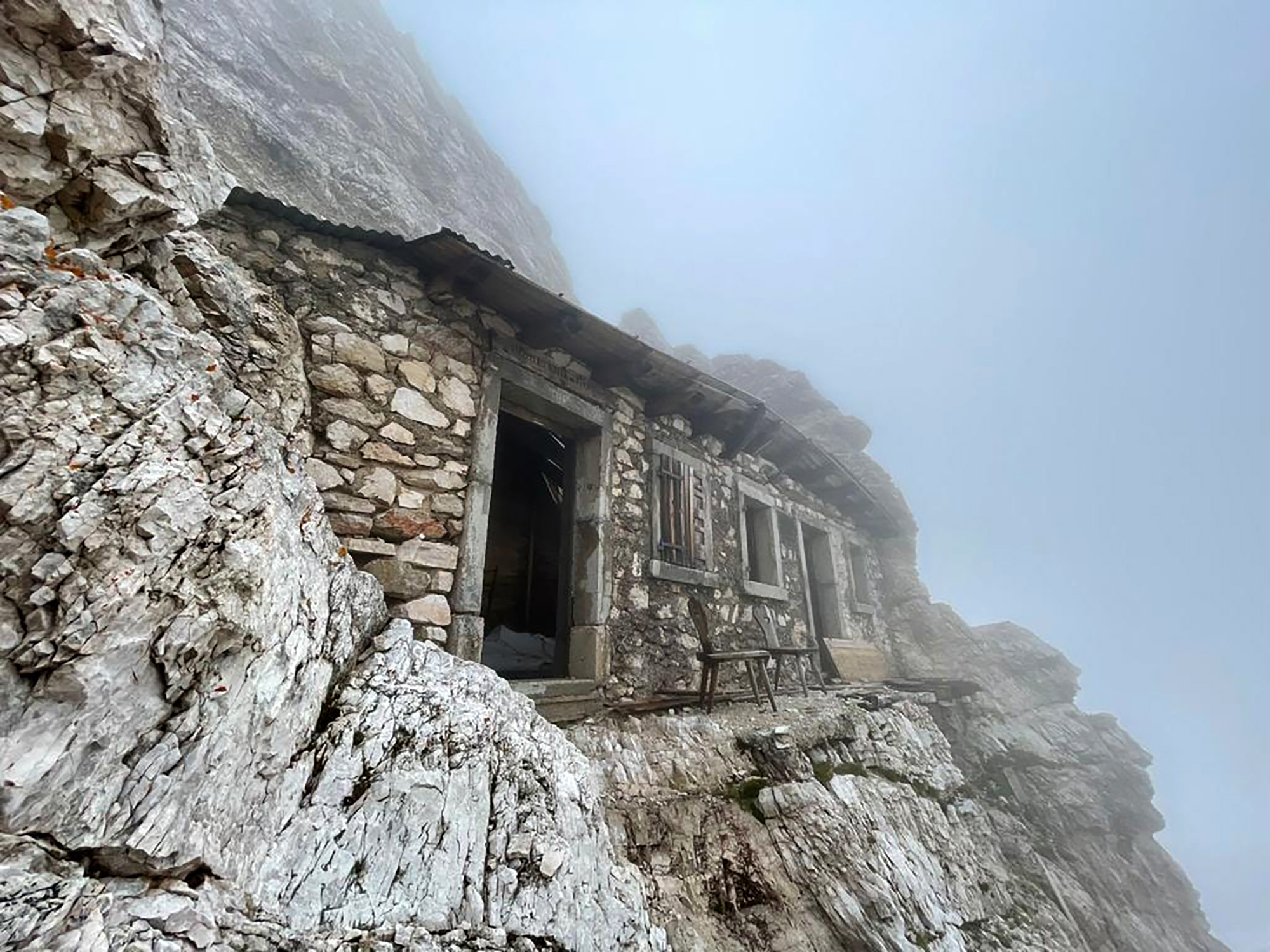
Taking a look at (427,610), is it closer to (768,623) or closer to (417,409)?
(417,409)

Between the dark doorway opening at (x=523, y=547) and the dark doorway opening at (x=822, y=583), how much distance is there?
4.30 meters

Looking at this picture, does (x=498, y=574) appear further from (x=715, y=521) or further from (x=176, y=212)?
(x=176, y=212)

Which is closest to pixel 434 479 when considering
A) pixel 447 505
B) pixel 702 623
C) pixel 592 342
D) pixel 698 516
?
pixel 447 505

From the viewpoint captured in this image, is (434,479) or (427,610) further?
(434,479)

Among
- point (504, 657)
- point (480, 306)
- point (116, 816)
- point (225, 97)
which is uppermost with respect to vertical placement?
point (225, 97)

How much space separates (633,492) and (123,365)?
13.3 feet

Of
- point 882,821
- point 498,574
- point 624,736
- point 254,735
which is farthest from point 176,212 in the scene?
point 498,574

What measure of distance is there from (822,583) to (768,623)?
10.6 ft

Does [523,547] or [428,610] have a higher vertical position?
[523,547]

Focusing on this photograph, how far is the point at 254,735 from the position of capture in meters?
1.50

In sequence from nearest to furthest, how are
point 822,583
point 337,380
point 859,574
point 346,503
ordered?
1. point 346,503
2. point 337,380
3. point 822,583
4. point 859,574

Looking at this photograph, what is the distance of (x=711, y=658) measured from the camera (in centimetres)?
455

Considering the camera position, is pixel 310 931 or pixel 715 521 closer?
pixel 310 931

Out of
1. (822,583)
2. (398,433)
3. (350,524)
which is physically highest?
(822,583)
